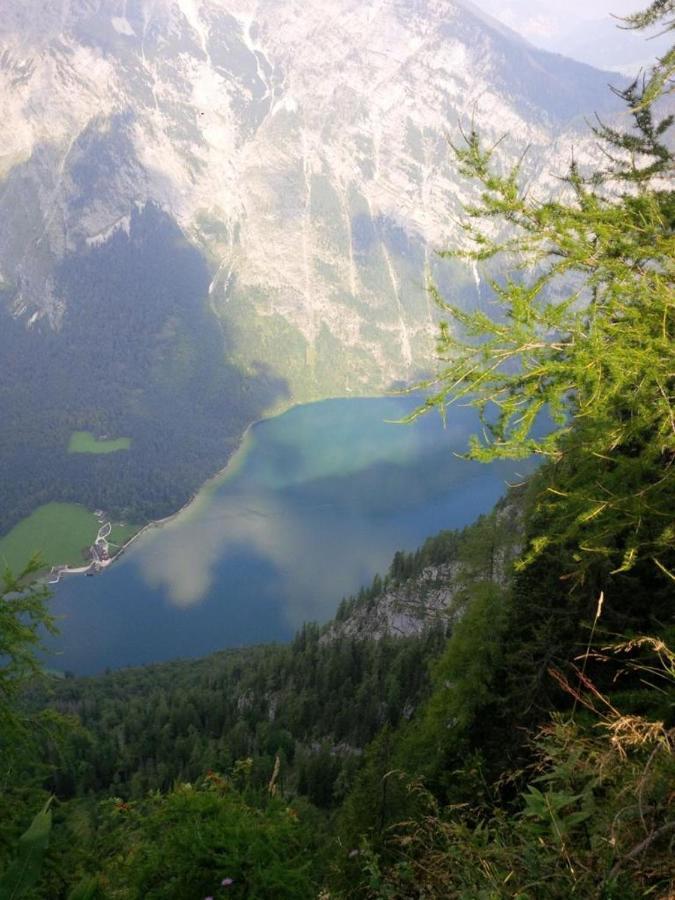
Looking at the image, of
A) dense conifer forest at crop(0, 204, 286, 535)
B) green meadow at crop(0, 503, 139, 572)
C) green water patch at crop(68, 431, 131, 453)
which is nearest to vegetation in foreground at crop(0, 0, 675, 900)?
green meadow at crop(0, 503, 139, 572)

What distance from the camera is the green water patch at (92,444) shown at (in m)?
159

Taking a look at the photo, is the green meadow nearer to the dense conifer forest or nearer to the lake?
the dense conifer forest

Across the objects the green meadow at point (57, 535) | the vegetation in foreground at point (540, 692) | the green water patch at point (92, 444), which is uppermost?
the vegetation in foreground at point (540, 692)

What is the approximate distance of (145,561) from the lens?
104562 mm

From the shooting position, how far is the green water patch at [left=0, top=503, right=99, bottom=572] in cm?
11062

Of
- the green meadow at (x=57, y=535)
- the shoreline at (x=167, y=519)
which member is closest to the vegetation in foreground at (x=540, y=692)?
the shoreline at (x=167, y=519)

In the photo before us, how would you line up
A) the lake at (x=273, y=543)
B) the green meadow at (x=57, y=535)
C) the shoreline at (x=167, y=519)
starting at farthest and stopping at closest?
1. the green meadow at (x=57, y=535)
2. the shoreline at (x=167, y=519)
3. the lake at (x=273, y=543)

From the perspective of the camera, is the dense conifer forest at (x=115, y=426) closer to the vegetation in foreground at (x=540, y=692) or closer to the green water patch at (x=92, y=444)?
the green water patch at (x=92, y=444)

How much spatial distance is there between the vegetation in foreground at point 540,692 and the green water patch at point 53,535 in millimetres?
109761

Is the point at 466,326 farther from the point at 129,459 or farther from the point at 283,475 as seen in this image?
the point at 129,459

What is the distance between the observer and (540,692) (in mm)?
10703

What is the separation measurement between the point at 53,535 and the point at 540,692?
12559 cm

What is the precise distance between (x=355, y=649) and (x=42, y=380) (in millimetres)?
168834

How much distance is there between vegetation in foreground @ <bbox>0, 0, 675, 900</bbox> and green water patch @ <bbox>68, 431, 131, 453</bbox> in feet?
523
